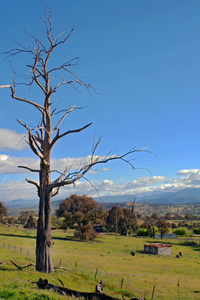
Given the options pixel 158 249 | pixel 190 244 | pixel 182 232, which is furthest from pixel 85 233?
pixel 182 232

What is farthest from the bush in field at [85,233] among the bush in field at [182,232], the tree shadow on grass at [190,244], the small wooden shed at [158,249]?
the bush in field at [182,232]

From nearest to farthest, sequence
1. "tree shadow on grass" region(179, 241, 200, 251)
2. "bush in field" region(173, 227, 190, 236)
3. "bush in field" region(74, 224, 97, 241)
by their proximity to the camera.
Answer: "bush in field" region(74, 224, 97, 241)
"tree shadow on grass" region(179, 241, 200, 251)
"bush in field" region(173, 227, 190, 236)

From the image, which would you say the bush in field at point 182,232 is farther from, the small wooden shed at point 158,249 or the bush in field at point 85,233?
the small wooden shed at point 158,249

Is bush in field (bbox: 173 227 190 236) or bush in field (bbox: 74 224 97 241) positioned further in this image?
bush in field (bbox: 173 227 190 236)

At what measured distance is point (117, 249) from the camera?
2015 inches

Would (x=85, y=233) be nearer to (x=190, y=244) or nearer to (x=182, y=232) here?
(x=190, y=244)

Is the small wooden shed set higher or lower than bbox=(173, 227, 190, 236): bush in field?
higher

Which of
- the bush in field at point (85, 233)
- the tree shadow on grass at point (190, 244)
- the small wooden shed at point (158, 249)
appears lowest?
the tree shadow on grass at point (190, 244)

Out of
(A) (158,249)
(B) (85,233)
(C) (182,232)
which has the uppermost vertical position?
(B) (85,233)

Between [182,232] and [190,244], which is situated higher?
[182,232]

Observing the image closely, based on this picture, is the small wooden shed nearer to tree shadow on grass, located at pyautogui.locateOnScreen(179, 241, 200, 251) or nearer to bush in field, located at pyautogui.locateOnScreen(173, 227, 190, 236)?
tree shadow on grass, located at pyautogui.locateOnScreen(179, 241, 200, 251)

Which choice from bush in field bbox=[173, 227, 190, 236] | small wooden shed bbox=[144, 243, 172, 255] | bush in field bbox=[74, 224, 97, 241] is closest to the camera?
small wooden shed bbox=[144, 243, 172, 255]

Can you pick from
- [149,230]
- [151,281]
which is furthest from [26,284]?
[149,230]

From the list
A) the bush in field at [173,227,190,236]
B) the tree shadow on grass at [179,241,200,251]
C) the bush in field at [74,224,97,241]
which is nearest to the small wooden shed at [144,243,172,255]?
the bush in field at [74,224,97,241]
